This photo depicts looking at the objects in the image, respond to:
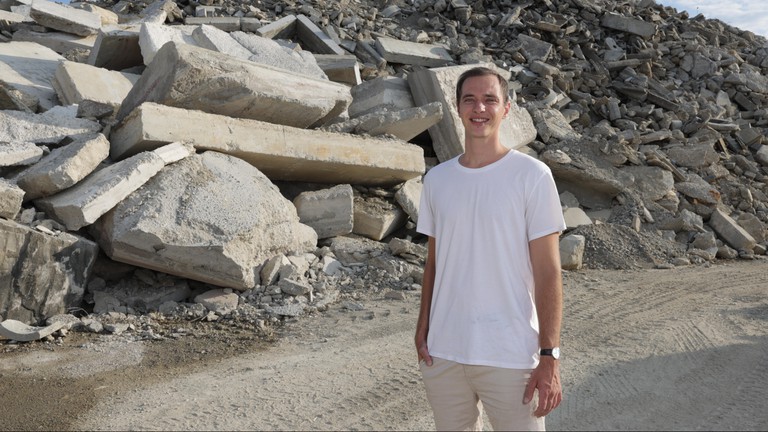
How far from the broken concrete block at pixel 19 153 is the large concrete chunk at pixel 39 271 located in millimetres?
859

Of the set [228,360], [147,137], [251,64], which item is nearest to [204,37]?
[251,64]

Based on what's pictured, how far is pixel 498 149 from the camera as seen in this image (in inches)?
104

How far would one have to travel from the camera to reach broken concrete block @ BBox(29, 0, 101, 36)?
34.5 feet

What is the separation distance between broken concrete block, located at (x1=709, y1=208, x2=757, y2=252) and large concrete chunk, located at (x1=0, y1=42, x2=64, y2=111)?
27.1ft

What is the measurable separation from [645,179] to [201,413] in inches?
299

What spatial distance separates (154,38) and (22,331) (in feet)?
14.8

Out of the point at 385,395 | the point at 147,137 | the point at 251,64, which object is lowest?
the point at 385,395

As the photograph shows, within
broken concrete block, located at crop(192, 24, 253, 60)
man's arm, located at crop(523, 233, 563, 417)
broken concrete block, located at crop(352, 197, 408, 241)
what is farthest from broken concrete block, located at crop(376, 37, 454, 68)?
man's arm, located at crop(523, 233, 563, 417)

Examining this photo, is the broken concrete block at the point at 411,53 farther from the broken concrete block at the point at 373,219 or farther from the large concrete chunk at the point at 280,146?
the broken concrete block at the point at 373,219

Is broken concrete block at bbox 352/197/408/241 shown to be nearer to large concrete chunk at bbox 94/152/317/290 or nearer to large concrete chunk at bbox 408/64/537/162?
large concrete chunk at bbox 94/152/317/290

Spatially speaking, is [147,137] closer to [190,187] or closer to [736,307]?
[190,187]

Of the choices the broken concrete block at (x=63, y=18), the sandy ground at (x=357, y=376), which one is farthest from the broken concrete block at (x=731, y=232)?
the broken concrete block at (x=63, y=18)

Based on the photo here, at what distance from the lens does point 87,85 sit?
8.15 meters

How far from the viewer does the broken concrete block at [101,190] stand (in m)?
5.99
